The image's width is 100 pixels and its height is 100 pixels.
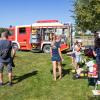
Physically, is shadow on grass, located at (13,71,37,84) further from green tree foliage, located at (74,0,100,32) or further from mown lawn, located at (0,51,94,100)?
green tree foliage, located at (74,0,100,32)

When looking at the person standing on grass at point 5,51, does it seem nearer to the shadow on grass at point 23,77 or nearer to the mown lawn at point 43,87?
the mown lawn at point 43,87

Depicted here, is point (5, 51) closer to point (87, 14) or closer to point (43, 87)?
point (43, 87)

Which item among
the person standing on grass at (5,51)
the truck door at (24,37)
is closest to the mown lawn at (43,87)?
the person standing on grass at (5,51)

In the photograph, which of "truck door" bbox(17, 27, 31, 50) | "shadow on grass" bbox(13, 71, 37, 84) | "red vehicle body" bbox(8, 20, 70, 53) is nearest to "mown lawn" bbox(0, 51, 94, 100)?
"shadow on grass" bbox(13, 71, 37, 84)

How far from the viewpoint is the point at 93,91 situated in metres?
11.9

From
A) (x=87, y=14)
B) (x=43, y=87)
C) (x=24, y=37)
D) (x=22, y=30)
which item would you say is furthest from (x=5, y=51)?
(x=87, y=14)

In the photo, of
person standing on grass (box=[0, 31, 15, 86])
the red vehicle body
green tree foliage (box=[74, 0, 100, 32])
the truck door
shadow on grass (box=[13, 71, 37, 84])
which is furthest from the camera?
the truck door

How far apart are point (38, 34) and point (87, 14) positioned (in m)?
4.25

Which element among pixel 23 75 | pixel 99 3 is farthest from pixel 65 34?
pixel 23 75

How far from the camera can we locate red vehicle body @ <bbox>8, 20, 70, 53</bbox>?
2761cm

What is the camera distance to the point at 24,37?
29.3 meters

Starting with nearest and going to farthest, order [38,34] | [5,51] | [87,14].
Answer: [5,51] → [38,34] → [87,14]

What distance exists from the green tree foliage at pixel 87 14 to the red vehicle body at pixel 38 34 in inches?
97.4

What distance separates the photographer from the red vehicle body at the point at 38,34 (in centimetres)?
2761
